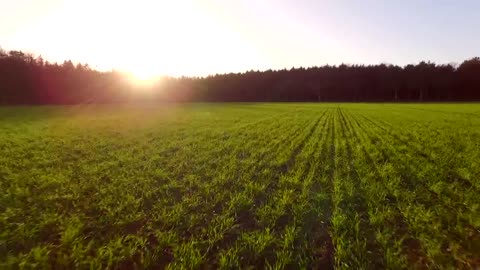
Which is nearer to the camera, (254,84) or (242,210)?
(242,210)

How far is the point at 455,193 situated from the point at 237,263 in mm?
7020

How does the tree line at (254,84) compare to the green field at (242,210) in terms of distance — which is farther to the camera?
the tree line at (254,84)

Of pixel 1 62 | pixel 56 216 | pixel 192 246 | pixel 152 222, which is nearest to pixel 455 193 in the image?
pixel 192 246

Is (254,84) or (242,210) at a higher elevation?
(254,84)

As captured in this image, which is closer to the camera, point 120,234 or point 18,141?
point 120,234

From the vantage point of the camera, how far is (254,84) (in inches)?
5433

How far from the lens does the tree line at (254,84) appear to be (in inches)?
3381

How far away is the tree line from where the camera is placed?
282 ft

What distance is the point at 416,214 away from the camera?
7609 mm

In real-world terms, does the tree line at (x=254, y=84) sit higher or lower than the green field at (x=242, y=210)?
higher

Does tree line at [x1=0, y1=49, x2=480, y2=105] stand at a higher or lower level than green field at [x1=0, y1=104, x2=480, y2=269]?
higher

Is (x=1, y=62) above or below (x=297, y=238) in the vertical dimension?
above

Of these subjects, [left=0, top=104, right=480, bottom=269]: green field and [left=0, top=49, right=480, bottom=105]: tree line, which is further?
[left=0, top=49, right=480, bottom=105]: tree line

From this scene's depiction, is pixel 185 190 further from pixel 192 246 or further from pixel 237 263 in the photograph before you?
pixel 237 263
